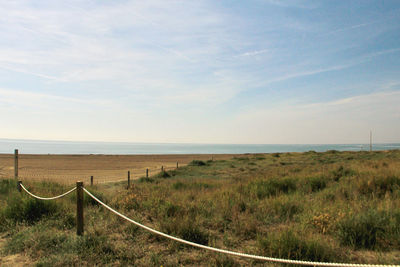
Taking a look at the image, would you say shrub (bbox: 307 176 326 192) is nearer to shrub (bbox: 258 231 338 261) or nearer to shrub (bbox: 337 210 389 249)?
shrub (bbox: 337 210 389 249)

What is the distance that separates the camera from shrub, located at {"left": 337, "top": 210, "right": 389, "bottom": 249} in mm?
4285

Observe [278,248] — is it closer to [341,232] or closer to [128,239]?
[341,232]

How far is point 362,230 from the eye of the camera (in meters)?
4.45

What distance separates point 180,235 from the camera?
4.70 metres

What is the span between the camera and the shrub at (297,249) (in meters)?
3.70

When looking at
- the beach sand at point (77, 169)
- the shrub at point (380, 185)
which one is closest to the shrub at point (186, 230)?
the shrub at point (380, 185)

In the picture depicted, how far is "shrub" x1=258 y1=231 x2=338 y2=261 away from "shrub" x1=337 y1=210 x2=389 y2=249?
79cm

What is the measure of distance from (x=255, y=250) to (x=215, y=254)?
0.65 m

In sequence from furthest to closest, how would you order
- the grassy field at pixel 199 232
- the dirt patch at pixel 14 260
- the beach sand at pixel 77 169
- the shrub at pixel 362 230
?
1. the beach sand at pixel 77 169
2. the shrub at pixel 362 230
3. the dirt patch at pixel 14 260
4. the grassy field at pixel 199 232

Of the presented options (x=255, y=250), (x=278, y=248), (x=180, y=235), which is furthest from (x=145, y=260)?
(x=278, y=248)

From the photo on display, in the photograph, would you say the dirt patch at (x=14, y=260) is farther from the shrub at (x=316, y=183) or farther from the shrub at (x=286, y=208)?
the shrub at (x=316, y=183)

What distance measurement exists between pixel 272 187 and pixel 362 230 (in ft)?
15.1

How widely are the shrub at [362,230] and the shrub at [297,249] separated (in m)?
0.79

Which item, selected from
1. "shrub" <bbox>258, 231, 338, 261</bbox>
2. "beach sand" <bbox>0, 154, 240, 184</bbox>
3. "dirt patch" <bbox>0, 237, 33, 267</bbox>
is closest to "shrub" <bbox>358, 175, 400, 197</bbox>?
"shrub" <bbox>258, 231, 338, 261</bbox>
